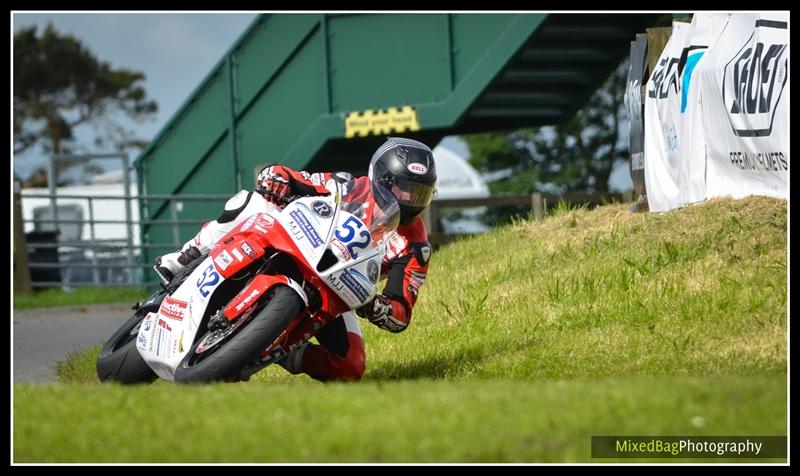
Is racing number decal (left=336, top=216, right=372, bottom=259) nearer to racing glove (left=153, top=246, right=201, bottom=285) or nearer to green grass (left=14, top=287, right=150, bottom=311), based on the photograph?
racing glove (left=153, top=246, right=201, bottom=285)

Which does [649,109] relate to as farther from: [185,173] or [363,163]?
[185,173]

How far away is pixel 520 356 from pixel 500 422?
384 cm

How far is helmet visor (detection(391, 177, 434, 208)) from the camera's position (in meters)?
8.41

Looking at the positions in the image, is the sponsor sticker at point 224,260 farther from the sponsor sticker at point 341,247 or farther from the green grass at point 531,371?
the green grass at point 531,371

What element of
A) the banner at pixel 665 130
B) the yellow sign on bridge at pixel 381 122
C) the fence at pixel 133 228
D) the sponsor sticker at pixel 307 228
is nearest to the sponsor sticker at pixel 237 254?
the sponsor sticker at pixel 307 228

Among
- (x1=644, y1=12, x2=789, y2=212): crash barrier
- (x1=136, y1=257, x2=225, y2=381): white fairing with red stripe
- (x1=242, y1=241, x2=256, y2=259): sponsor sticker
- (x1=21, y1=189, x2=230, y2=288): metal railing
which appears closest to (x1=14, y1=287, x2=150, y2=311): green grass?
(x1=21, y1=189, x2=230, y2=288): metal railing

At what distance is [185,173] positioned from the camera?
80.4ft

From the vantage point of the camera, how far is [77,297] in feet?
73.4

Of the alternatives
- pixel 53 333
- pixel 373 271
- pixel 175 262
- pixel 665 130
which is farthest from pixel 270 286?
pixel 53 333

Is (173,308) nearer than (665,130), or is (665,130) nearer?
(173,308)

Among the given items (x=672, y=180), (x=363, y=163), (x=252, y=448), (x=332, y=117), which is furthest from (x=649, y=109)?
(x=252, y=448)

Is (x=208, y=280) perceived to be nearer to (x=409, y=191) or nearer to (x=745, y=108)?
(x=409, y=191)

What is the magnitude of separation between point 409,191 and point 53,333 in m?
9.59

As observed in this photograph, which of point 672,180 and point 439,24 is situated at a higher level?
point 439,24
